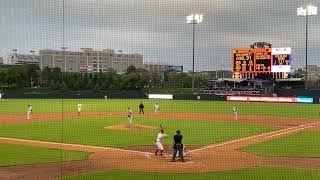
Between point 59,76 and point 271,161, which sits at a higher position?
point 59,76

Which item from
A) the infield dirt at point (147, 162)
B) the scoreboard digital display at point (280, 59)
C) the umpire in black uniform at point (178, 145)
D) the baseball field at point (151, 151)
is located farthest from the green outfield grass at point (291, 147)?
the scoreboard digital display at point (280, 59)

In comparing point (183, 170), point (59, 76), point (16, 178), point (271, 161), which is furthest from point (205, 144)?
point (59, 76)

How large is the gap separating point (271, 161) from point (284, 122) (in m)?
15.6

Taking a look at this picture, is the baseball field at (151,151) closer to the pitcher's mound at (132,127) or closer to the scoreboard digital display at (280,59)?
the pitcher's mound at (132,127)

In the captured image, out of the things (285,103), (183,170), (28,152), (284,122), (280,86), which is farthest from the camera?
(280,86)

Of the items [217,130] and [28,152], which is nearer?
[28,152]

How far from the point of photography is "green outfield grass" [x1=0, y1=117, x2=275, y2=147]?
19938 millimetres

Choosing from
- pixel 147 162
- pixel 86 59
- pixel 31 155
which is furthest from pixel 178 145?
pixel 86 59

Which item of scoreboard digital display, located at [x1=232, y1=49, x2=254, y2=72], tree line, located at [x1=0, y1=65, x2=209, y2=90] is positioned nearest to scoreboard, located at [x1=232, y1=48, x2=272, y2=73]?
scoreboard digital display, located at [x1=232, y1=49, x2=254, y2=72]

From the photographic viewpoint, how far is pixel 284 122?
→ 29562 mm

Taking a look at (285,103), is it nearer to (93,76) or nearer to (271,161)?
(93,76)

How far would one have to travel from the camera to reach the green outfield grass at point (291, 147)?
53.9 feet

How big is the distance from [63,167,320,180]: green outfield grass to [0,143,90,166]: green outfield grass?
2.88 meters

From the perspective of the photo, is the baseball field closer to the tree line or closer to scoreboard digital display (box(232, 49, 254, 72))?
the tree line
